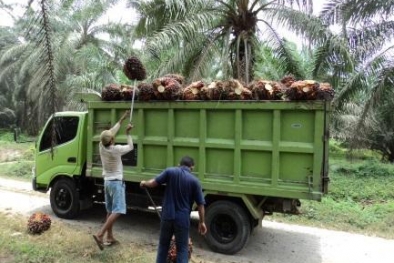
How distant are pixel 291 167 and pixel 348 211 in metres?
3.62

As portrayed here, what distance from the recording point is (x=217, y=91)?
21.4ft

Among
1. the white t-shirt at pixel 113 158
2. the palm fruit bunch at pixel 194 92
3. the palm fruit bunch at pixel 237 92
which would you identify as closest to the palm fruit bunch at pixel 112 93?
the white t-shirt at pixel 113 158

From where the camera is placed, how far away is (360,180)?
12.9 meters

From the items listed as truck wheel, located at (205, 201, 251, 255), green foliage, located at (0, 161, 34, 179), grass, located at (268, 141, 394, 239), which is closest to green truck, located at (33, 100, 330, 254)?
truck wheel, located at (205, 201, 251, 255)

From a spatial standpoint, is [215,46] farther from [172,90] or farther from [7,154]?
[7,154]

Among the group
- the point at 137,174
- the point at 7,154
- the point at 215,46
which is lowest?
the point at 7,154

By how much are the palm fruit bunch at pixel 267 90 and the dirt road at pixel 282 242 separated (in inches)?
91.6

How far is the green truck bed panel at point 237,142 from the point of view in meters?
5.91

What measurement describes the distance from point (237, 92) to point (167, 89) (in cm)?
113

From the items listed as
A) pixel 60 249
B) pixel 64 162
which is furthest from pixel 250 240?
pixel 64 162

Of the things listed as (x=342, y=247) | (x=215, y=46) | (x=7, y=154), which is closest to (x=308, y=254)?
(x=342, y=247)

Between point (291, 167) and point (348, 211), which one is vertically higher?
point (291, 167)

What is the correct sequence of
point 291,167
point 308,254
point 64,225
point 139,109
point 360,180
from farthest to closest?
point 360,180 < point 64,225 < point 139,109 < point 308,254 < point 291,167

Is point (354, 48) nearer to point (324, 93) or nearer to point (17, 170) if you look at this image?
point (324, 93)
